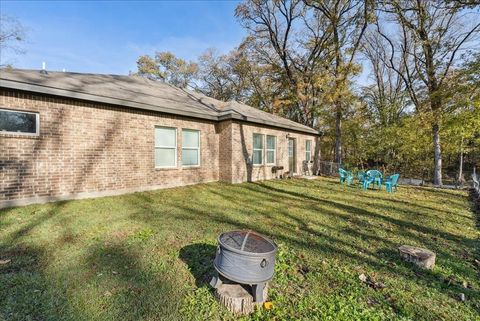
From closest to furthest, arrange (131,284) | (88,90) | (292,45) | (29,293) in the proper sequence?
(29,293) < (131,284) < (88,90) < (292,45)

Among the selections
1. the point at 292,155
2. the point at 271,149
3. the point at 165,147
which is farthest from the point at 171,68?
the point at 165,147

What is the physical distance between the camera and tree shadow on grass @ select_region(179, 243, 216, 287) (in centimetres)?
299

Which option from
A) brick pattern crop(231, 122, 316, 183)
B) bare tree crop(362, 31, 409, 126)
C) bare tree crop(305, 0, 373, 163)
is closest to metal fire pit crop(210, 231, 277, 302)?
brick pattern crop(231, 122, 316, 183)

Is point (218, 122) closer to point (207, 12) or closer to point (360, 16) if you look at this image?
point (207, 12)

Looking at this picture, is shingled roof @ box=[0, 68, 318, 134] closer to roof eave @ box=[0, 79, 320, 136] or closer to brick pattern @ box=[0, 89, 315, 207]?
roof eave @ box=[0, 79, 320, 136]

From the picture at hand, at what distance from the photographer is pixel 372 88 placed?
82.6ft

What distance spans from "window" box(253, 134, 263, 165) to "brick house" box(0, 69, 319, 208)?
0.10m

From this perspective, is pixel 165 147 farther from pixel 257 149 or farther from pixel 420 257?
pixel 420 257

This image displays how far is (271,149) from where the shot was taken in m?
12.8

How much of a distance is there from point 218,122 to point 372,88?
→ 71.0 ft

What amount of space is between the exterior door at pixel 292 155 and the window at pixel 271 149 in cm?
197

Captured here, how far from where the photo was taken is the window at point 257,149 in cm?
1172

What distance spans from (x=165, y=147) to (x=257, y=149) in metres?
4.69

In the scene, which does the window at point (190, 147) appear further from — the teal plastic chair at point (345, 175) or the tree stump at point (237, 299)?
the tree stump at point (237, 299)
